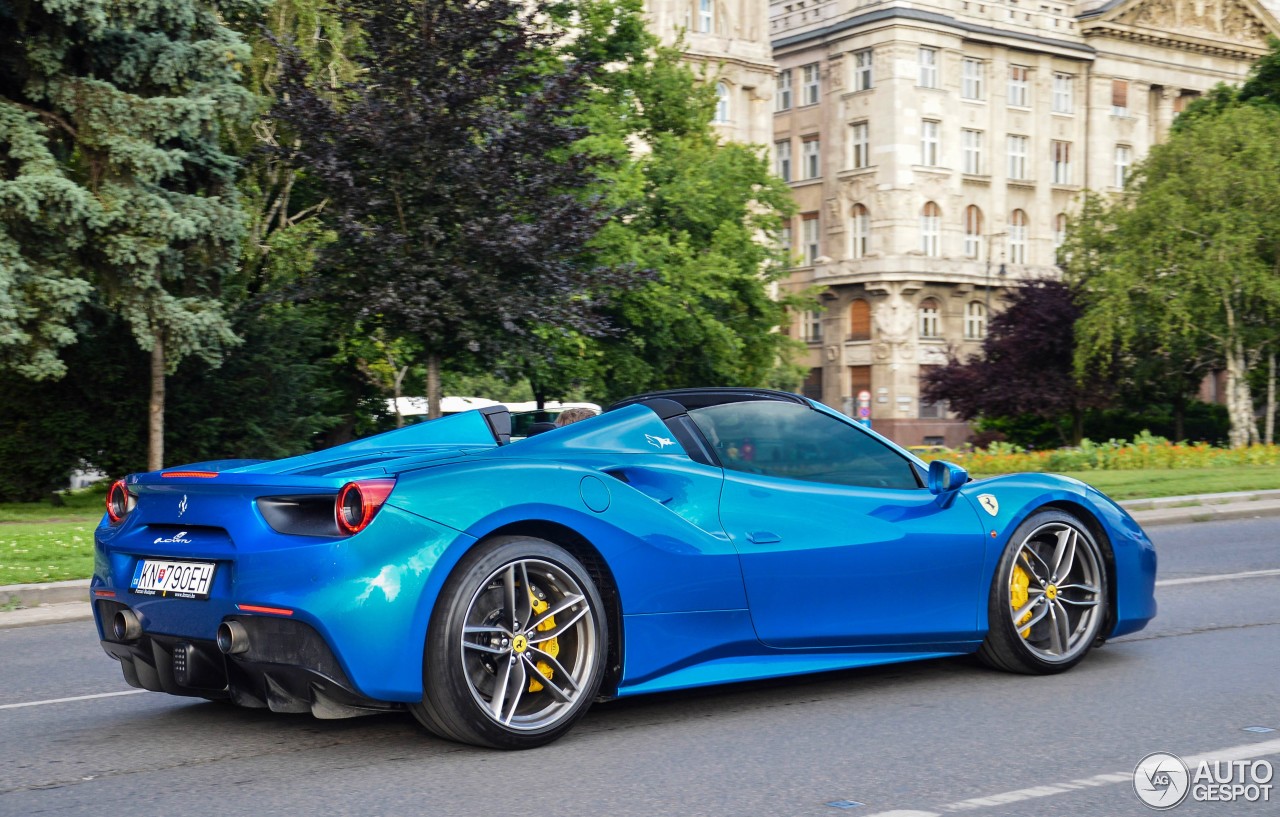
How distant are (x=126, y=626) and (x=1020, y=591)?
3891 mm

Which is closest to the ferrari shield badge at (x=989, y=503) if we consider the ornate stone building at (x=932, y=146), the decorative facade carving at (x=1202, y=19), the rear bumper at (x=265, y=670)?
the rear bumper at (x=265, y=670)

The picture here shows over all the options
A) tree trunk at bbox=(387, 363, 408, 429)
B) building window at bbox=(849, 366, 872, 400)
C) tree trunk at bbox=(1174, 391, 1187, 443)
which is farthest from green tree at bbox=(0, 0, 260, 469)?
building window at bbox=(849, 366, 872, 400)

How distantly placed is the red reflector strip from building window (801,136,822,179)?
66029 millimetres

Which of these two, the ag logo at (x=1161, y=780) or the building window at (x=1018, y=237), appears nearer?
the ag logo at (x=1161, y=780)

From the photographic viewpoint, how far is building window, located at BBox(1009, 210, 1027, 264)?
6988 centimetres

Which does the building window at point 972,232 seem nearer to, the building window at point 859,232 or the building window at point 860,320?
the building window at point 859,232

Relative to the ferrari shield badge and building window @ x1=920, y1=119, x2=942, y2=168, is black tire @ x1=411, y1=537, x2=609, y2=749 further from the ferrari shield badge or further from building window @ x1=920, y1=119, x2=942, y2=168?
building window @ x1=920, y1=119, x2=942, y2=168

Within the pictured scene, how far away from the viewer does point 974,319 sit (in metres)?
68.3

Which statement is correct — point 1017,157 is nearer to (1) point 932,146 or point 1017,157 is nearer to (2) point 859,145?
(1) point 932,146

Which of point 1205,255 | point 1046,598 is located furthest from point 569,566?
point 1205,255

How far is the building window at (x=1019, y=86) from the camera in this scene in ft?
229

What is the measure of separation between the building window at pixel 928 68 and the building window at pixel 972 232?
19.7ft

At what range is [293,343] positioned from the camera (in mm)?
27281

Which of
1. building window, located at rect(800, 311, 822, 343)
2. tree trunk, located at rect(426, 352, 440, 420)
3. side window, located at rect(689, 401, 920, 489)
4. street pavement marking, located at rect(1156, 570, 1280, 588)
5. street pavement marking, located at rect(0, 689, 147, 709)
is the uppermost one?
building window, located at rect(800, 311, 822, 343)
